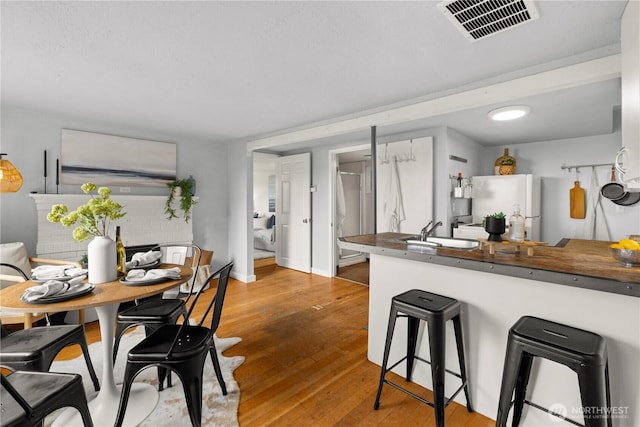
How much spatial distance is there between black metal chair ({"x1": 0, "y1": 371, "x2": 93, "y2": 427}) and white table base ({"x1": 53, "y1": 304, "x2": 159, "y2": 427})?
558mm

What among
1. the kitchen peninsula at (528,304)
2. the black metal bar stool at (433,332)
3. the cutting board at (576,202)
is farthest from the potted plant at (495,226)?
the cutting board at (576,202)

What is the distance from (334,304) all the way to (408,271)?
176 centimetres

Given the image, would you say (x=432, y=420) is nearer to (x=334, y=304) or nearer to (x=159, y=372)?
(x=159, y=372)

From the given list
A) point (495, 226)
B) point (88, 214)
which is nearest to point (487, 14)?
point (495, 226)

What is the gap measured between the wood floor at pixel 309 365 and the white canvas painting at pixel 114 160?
1.82 metres

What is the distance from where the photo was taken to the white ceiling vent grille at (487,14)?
1.51 meters

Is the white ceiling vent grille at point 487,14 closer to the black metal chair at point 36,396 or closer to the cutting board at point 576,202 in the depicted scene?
the black metal chair at point 36,396

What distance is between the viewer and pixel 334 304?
3.72 meters

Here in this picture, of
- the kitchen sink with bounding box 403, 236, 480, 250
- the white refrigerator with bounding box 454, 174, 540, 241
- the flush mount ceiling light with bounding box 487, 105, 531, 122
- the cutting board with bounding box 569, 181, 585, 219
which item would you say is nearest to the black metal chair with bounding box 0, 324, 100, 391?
the kitchen sink with bounding box 403, 236, 480, 250

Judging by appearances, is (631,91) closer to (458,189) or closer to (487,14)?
(487,14)

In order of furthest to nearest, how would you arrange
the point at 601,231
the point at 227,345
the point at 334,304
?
the point at 601,231
the point at 334,304
the point at 227,345

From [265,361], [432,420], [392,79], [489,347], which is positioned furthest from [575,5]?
[265,361]

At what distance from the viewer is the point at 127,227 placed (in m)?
3.98

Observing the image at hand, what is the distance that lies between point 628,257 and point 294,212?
4532 millimetres
